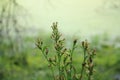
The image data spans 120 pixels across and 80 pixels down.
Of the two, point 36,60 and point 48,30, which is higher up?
point 48,30

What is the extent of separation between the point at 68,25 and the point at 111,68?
0.27 meters

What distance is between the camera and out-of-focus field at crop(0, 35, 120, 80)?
1873 mm

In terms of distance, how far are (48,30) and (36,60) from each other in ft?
0.46

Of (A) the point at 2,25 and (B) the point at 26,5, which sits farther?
(B) the point at 26,5

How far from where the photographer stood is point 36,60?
6.26ft

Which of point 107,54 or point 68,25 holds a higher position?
point 68,25

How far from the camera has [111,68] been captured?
1931mm

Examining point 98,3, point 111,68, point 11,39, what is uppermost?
point 98,3

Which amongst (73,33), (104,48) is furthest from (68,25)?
(104,48)

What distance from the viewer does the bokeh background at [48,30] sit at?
1884 millimetres

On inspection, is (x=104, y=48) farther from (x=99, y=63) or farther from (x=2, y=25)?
(x=2, y=25)

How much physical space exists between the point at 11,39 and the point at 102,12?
43 cm

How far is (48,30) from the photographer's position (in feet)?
6.22

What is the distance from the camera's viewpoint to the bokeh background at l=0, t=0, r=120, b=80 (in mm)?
1884
